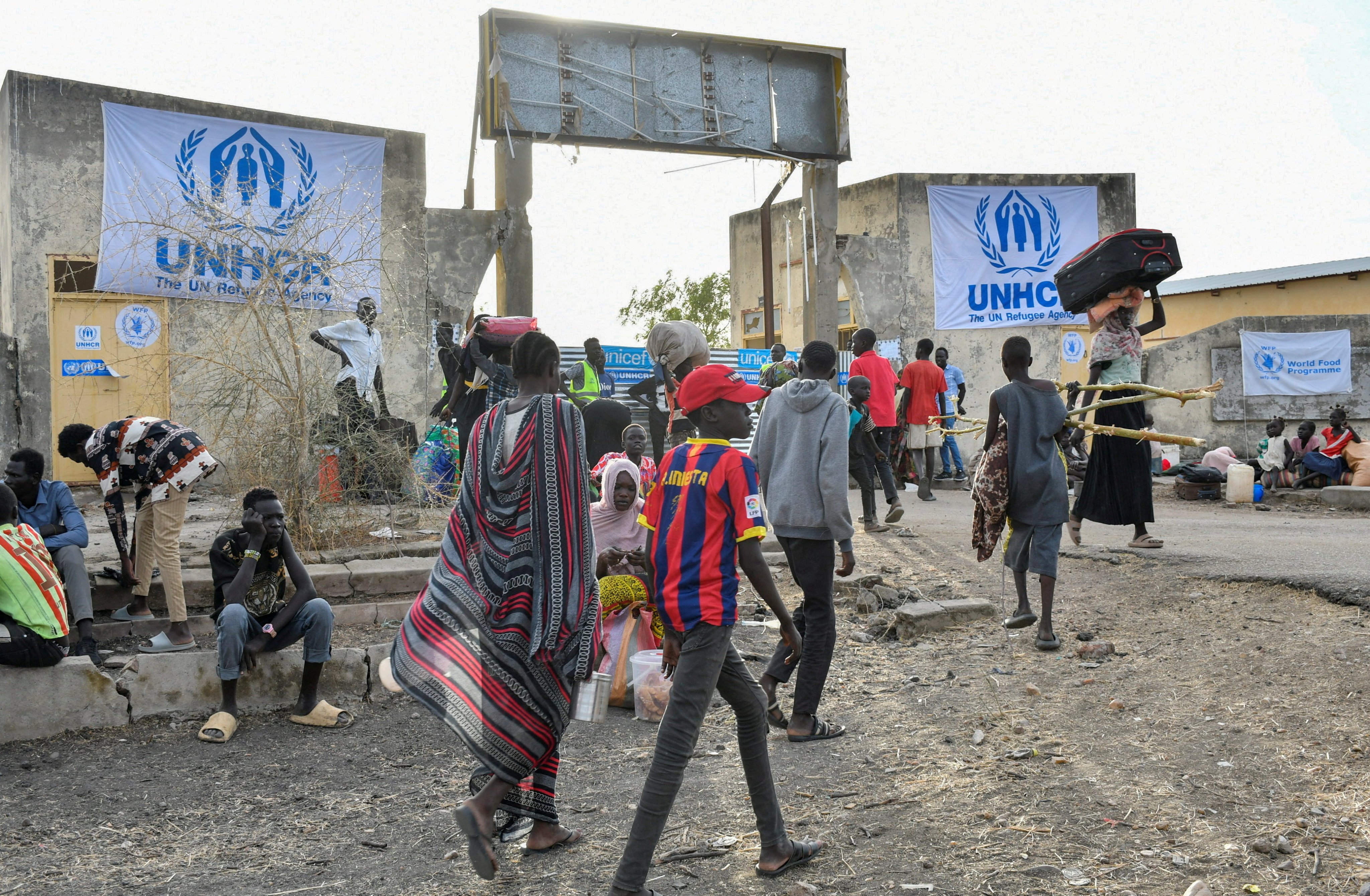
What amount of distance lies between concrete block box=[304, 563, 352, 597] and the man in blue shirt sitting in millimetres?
1230

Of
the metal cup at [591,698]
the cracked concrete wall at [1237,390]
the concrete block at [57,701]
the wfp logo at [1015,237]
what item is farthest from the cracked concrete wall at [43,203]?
the cracked concrete wall at [1237,390]

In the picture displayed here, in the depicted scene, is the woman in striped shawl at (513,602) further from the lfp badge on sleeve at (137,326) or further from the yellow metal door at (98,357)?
the lfp badge on sleeve at (137,326)

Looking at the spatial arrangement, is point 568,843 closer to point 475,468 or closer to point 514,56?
point 475,468

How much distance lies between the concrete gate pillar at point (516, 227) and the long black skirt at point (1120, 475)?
7804 mm

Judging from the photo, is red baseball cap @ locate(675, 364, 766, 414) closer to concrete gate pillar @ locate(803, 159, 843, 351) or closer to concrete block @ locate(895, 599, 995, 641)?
concrete block @ locate(895, 599, 995, 641)

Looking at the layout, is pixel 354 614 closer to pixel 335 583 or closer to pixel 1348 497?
pixel 335 583

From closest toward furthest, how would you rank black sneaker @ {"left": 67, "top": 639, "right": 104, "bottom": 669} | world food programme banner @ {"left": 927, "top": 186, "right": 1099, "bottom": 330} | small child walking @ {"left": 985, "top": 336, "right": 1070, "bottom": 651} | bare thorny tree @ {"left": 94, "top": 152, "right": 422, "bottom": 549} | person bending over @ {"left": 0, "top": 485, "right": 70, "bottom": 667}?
person bending over @ {"left": 0, "top": 485, "right": 70, "bottom": 667}, black sneaker @ {"left": 67, "top": 639, "right": 104, "bottom": 669}, small child walking @ {"left": 985, "top": 336, "right": 1070, "bottom": 651}, bare thorny tree @ {"left": 94, "top": 152, "right": 422, "bottom": 549}, world food programme banner @ {"left": 927, "top": 186, "right": 1099, "bottom": 330}

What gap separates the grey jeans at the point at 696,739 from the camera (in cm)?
291

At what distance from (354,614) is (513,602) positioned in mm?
3605

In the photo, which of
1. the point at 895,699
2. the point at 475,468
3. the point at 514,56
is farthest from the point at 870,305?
the point at 475,468

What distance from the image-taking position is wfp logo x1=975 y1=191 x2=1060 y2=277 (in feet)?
58.0

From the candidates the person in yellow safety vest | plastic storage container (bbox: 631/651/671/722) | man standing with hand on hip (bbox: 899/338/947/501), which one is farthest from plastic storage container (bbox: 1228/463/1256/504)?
plastic storage container (bbox: 631/651/671/722)

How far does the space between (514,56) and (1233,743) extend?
468 inches

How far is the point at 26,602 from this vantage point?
187 inches
